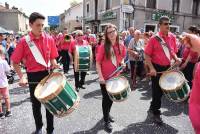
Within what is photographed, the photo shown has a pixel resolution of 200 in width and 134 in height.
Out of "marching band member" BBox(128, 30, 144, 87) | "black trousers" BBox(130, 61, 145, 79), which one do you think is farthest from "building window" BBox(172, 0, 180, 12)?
"marching band member" BBox(128, 30, 144, 87)

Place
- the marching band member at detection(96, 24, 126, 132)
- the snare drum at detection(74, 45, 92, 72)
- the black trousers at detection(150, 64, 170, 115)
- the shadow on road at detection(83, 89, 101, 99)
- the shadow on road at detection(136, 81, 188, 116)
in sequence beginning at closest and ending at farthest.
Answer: the marching band member at detection(96, 24, 126, 132) → the black trousers at detection(150, 64, 170, 115) → the shadow on road at detection(136, 81, 188, 116) → the shadow on road at detection(83, 89, 101, 99) → the snare drum at detection(74, 45, 92, 72)

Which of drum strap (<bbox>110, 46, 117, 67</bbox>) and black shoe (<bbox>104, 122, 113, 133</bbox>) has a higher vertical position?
drum strap (<bbox>110, 46, 117, 67</bbox>)

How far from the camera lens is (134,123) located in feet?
16.4

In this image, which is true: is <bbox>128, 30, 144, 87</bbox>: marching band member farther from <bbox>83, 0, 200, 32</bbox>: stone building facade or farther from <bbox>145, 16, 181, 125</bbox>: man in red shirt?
<bbox>83, 0, 200, 32</bbox>: stone building facade

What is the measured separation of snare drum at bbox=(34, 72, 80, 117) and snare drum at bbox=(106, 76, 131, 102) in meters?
0.71

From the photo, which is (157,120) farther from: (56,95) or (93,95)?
(93,95)

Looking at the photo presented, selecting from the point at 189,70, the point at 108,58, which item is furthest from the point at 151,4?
the point at 108,58

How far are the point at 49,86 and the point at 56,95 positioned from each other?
31cm

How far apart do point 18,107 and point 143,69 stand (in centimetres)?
Result: 498

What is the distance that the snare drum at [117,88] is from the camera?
4.20 meters

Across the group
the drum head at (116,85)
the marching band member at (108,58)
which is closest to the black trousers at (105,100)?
the marching band member at (108,58)

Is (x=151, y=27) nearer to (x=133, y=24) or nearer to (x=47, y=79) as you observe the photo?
(x=133, y=24)

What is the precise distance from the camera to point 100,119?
5227 millimetres

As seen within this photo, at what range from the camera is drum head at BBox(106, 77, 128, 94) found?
13.9ft
